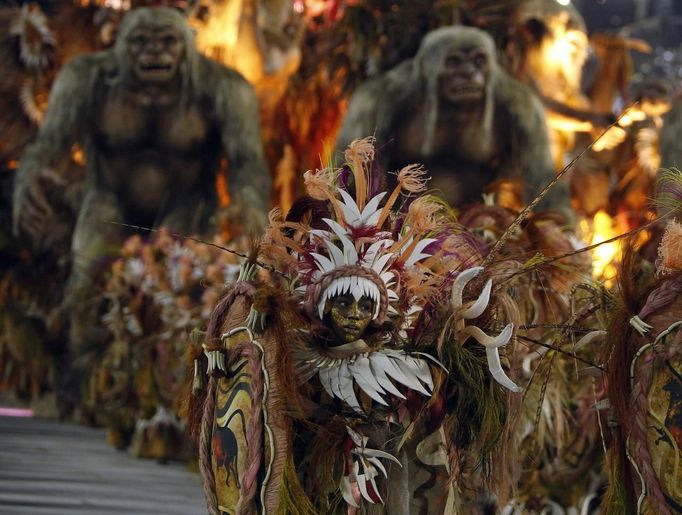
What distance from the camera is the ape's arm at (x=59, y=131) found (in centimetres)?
1072

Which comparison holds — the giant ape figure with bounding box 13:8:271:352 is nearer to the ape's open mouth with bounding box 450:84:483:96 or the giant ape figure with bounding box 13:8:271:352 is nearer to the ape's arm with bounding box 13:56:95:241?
the ape's arm with bounding box 13:56:95:241

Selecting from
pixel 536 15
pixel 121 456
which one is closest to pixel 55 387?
pixel 121 456

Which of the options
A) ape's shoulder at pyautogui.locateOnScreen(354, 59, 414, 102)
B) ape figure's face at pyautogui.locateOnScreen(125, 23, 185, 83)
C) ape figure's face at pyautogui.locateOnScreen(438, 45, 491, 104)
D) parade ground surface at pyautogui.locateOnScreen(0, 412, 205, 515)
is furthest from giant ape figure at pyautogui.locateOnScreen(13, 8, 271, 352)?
parade ground surface at pyautogui.locateOnScreen(0, 412, 205, 515)

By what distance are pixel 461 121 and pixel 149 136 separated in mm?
2152

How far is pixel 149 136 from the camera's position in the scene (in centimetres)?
1112

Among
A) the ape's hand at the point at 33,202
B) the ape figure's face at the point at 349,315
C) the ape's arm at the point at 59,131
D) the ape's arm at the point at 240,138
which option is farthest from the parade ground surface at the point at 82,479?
the ape figure's face at the point at 349,315

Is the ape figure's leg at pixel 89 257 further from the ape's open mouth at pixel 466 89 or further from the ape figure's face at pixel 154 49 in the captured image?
the ape's open mouth at pixel 466 89

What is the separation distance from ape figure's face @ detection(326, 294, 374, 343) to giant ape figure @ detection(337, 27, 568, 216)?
16.3 feet

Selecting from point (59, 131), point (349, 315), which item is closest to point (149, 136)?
point (59, 131)

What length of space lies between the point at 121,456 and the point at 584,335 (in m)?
4.30

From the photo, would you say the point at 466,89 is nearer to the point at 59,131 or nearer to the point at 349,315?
the point at 59,131

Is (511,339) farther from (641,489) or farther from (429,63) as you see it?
(429,63)

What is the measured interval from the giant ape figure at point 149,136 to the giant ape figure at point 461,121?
1.11m

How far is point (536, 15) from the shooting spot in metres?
13.1
